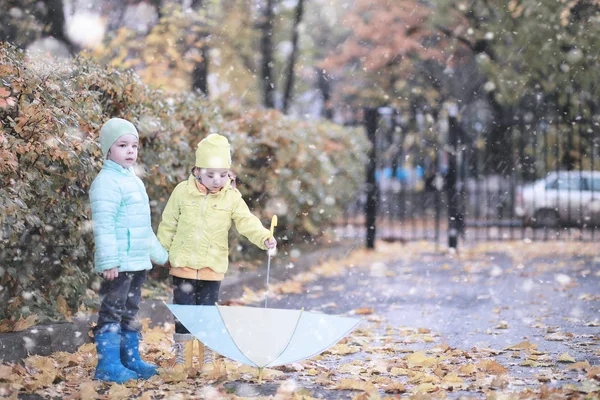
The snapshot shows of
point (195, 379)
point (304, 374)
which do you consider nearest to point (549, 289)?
point (304, 374)

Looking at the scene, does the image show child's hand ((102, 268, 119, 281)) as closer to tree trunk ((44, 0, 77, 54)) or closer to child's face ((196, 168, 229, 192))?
child's face ((196, 168, 229, 192))

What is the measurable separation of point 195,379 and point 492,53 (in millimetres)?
16942

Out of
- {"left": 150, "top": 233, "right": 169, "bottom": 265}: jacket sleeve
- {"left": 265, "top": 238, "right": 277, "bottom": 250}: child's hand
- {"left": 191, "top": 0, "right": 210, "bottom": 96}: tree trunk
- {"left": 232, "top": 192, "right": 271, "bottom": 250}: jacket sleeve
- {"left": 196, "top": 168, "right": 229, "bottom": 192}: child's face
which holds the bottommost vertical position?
{"left": 150, "top": 233, "right": 169, "bottom": 265}: jacket sleeve

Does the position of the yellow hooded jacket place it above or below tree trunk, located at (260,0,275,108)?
below

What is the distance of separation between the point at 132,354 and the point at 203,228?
0.86 m

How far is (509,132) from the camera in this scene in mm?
14883

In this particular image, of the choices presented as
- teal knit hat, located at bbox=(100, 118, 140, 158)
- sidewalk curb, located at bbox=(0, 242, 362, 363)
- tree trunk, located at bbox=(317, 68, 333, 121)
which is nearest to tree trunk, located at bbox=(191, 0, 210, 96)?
sidewalk curb, located at bbox=(0, 242, 362, 363)

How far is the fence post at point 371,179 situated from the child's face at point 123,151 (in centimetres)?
973

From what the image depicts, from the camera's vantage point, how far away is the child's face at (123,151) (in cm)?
496

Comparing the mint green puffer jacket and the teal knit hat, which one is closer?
the mint green puffer jacket

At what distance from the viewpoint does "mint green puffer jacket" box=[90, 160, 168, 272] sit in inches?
187

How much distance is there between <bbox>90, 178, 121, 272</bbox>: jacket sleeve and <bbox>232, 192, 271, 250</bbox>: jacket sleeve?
0.73 metres

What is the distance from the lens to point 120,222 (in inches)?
193

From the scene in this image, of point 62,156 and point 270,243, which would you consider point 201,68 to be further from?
point 270,243
